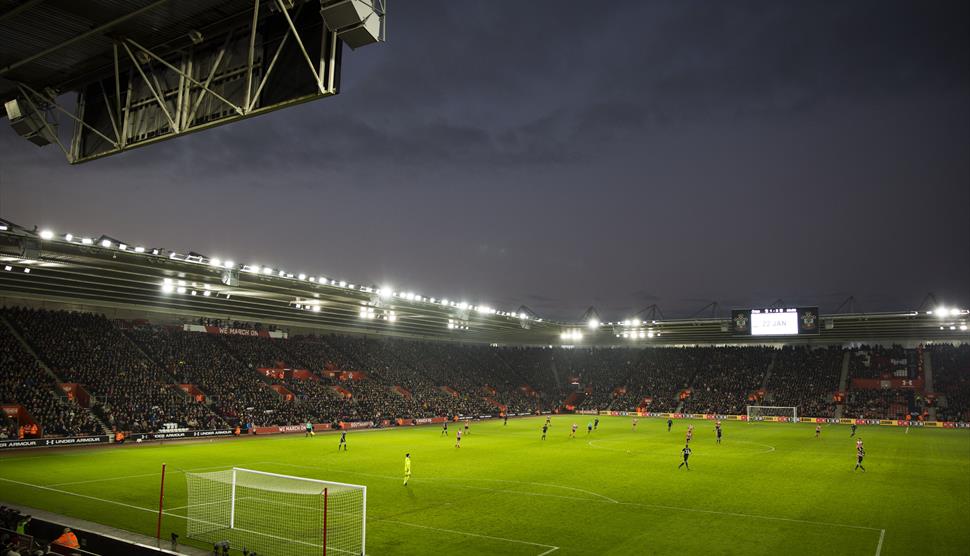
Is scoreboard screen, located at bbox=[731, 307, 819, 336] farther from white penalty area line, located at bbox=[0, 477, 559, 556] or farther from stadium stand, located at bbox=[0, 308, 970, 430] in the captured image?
white penalty area line, located at bbox=[0, 477, 559, 556]

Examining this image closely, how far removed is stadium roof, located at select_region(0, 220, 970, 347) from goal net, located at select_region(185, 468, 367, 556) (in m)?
15.3

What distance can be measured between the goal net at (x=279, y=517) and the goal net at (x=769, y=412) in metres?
58.5

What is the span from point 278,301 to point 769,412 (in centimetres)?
5388

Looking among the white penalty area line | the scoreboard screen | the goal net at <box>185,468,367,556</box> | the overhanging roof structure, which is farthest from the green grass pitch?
the scoreboard screen

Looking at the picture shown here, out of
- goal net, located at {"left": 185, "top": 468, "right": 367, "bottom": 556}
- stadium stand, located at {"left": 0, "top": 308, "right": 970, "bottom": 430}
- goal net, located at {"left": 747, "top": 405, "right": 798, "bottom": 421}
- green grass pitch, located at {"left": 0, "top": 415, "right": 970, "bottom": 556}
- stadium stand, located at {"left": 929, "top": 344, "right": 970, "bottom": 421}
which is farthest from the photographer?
goal net, located at {"left": 747, "top": 405, "right": 798, "bottom": 421}

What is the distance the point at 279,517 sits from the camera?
1958 centimetres

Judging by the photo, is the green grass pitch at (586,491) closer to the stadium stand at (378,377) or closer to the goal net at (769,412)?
the stadium stand at (378,377)

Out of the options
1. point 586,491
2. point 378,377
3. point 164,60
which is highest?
point 164,60

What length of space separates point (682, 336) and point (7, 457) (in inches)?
2786

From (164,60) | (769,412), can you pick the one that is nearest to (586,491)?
(164,60)

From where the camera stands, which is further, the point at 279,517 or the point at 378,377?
the point at 378,377

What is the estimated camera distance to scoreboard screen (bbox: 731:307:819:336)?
180 feet

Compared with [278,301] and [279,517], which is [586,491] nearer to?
[279,517]

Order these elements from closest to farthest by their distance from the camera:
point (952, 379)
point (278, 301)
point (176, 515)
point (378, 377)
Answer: point (176, 515) < point (278, 301) < point (952, 379) < point (378, 377)
